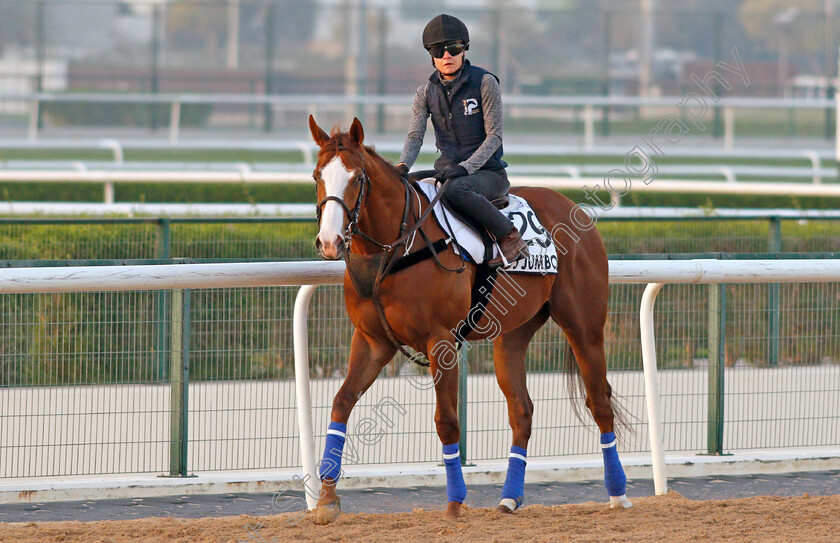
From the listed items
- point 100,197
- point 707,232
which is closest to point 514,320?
point 707,232

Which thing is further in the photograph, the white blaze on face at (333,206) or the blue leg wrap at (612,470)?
the blue leg wrap at (612,470)

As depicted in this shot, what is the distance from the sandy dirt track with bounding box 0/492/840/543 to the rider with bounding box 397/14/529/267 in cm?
113

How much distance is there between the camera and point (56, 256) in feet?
26.8

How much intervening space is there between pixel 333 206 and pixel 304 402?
1.24 m

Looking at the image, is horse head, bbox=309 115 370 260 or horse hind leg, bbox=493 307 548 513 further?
horse hind leg, bbox=493 307 548 513

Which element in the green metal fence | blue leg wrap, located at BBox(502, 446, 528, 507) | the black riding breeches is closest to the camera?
the black riding breeches

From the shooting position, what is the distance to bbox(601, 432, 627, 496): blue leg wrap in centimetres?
520

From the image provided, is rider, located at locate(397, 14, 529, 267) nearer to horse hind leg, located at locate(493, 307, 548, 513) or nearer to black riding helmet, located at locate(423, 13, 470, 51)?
black riding helmet, located at locate(423, 13, 470, 51)

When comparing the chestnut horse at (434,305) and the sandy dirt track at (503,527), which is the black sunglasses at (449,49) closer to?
the chestnut horse at (434,305)

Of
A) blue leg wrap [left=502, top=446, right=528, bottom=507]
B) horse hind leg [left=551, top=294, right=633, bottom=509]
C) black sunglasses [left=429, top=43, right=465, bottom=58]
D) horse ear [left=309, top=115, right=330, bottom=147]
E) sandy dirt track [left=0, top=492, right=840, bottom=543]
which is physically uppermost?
black sunglasses [left=429, top=43, right=465, bottom=58]

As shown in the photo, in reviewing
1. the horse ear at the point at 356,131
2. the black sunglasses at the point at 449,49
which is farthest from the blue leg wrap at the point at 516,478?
the black sunglasses at the point at 449,49

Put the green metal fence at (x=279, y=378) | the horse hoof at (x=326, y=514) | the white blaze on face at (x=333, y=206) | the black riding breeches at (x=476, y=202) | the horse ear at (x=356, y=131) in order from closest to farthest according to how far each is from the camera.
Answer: the white blaze on face at (x=333, y=206) < the horse ear at (x=356, y=131) < the horse hoof at (x=326, y=514) < the black riding breeches at (x=476, y=202) < the green metal fence at (x=279, y=378)

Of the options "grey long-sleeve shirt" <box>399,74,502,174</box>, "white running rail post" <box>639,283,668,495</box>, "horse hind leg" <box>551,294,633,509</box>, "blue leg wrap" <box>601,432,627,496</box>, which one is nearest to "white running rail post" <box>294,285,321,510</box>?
"grey long-sleeve shirt" <box>399,74,502,174</box>

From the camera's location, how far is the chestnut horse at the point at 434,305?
4391mm
